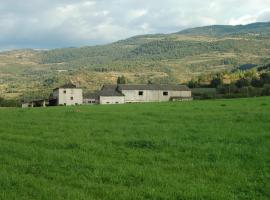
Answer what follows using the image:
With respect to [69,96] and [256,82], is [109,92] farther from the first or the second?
[256,82]

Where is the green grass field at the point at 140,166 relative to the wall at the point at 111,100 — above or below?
below

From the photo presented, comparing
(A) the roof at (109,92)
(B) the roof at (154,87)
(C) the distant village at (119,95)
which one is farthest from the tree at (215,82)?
(A) the roof at (109,92)

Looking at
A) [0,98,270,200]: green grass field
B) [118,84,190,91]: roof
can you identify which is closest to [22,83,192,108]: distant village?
[118,84,190,91]: roof

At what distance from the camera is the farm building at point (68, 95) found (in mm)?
119062

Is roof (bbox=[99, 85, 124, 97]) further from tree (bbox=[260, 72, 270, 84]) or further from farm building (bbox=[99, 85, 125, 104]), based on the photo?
tree (bbox=[260, 72, 270, 84])

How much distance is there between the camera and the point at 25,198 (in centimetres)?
1070

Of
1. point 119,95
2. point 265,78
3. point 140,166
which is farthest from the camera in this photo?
point 119,95

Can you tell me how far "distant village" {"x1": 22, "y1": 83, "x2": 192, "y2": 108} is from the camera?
11938cm

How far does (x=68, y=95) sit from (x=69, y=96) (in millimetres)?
395

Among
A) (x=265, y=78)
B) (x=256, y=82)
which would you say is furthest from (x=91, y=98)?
(x=265, y=78)

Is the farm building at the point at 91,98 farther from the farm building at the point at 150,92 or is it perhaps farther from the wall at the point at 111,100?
the wall at the point at 111,100

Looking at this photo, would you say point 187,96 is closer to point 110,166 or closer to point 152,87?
point 152,87

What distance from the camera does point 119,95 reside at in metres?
121

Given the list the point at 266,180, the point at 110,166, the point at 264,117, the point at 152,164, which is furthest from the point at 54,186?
the point at 264,117
